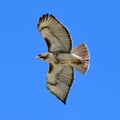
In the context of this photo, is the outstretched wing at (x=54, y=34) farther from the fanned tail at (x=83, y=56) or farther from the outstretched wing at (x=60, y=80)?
the outstretched wing at (x=60, y=80)

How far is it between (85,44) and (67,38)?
745 millimetres

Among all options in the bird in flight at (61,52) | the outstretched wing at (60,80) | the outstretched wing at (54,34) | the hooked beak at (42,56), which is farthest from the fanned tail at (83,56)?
the hooked beak at (42,56)

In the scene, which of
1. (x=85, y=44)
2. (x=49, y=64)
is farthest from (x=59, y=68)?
(x=85, y=44)

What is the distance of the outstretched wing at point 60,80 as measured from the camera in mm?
22644

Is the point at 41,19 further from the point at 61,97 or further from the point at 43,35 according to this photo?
the point at 61,97

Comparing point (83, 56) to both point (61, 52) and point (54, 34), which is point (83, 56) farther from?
point (54, 34)

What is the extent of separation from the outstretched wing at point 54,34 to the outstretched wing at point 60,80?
71 centimetres

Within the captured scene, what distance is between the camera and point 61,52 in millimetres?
22047

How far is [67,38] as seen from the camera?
21734 mm

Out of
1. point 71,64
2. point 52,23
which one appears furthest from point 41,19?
point 71,64

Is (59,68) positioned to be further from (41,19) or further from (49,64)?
(41,19)

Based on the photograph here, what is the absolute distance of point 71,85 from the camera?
901 inches

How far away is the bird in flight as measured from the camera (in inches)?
844

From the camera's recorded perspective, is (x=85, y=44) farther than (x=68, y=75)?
No
